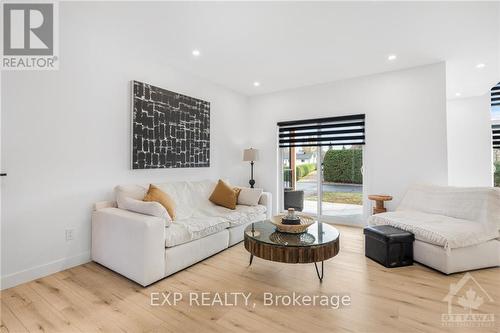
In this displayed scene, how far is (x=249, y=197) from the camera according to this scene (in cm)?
400

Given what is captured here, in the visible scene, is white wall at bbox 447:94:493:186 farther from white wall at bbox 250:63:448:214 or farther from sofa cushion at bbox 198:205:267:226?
sofa cushion at bbox 198:205:267:226

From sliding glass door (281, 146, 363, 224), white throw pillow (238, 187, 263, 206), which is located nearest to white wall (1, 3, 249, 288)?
white throw pillow (238, 187, 263, 206)

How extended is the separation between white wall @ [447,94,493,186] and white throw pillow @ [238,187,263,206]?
4553 millimetres

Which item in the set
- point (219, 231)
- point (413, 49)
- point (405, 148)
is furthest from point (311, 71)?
point (219, 231)

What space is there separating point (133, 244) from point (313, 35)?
300 cm

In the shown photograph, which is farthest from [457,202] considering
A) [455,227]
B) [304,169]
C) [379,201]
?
[304,169]


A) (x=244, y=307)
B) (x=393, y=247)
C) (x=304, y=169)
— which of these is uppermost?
(x=304, y=169)

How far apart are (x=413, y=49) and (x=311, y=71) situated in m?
1.41

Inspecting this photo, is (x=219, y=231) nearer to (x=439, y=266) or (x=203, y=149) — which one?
(x=203, y=149)

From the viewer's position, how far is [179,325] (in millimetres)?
1737

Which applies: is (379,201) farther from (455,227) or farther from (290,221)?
(290,221)

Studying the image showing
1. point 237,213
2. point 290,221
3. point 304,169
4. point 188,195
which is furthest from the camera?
point 304,169

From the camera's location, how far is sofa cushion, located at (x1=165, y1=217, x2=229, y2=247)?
2473mm

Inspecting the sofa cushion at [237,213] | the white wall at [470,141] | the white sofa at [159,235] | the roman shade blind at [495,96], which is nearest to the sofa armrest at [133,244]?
the white sofa at [159,235]
